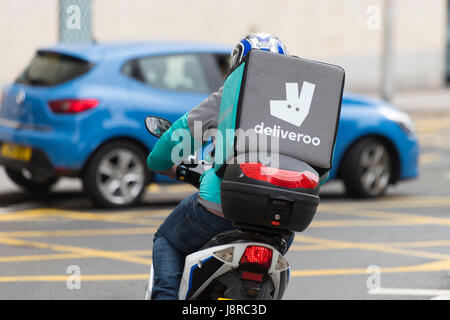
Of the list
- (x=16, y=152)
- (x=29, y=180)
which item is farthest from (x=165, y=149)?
(x=29, y=180)

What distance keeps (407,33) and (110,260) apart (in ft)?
70.7

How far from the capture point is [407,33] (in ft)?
91.7

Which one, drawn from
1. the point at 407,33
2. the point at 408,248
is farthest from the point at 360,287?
the point at 407,33

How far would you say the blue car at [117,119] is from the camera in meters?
9.62

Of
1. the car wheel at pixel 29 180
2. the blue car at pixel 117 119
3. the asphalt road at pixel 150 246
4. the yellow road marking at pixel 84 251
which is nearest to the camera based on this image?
the asphalt road at pixel 150 246

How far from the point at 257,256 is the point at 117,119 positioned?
6285 millimetres

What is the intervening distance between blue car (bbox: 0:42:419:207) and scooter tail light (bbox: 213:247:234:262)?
598 centimetres

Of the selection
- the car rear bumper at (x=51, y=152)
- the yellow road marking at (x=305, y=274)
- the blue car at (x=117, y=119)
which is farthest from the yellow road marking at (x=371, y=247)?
the car rear bumper at (x=51, y=152)

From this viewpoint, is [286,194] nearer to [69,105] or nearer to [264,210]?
[264,210]

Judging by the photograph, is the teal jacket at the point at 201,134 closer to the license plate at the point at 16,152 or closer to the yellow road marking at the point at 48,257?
the yellow road marking at the point at 48,257

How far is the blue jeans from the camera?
12.9 ft

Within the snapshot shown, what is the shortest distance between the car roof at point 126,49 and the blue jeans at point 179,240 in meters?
6.19

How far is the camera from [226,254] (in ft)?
12.1

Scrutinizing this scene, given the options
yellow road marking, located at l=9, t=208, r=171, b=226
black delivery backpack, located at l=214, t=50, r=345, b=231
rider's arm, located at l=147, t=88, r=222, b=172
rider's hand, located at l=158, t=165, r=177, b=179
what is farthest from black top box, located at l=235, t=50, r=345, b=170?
yellow road marking, located at l=9, t=208, r=171, b=226
